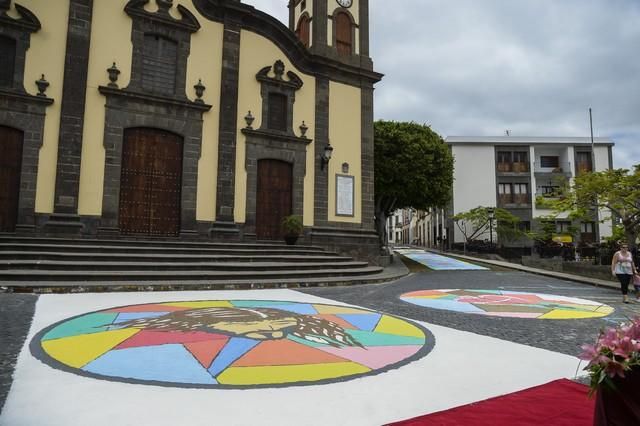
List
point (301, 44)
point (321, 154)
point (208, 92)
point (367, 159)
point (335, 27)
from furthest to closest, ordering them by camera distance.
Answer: point (335, 27)
point (367, 159)
point (321, 154)
point (301, 44)
point (208, 92)

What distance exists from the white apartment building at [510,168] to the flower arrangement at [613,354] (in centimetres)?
4034

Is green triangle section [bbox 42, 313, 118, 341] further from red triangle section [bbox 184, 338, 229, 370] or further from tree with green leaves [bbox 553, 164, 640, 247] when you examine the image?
tree with green leaves [bbox 553, 164, 640, 247]

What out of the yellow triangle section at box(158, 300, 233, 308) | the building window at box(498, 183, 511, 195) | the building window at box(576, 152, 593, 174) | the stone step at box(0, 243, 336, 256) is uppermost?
the building window at box(576, 152, 593, 174)

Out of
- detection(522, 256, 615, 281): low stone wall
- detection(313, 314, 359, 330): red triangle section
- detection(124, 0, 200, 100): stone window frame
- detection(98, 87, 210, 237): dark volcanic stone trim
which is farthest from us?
detection(522, 256, 615, 281): low stone wall

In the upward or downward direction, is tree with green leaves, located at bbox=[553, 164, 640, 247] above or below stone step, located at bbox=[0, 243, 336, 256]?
above

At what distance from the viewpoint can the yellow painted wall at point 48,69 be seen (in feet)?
43.7

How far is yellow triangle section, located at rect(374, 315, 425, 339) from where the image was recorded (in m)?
5.35

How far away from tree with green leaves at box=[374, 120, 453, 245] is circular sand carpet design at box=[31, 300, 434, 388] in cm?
1751

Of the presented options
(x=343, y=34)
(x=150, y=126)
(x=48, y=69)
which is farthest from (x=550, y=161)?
(x=48, y=69)

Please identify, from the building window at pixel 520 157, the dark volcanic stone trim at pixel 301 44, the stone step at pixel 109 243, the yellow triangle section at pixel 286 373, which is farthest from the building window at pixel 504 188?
the yellow triangle section at pixel 286 373

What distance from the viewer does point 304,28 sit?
2055 centimetres

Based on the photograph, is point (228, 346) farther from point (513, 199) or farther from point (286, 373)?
point (513, 199)

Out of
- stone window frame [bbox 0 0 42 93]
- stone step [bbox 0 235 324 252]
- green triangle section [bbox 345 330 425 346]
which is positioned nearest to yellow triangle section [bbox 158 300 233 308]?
green triangle section [bbox 345 330 425 346]

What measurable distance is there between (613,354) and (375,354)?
248 centimetres
